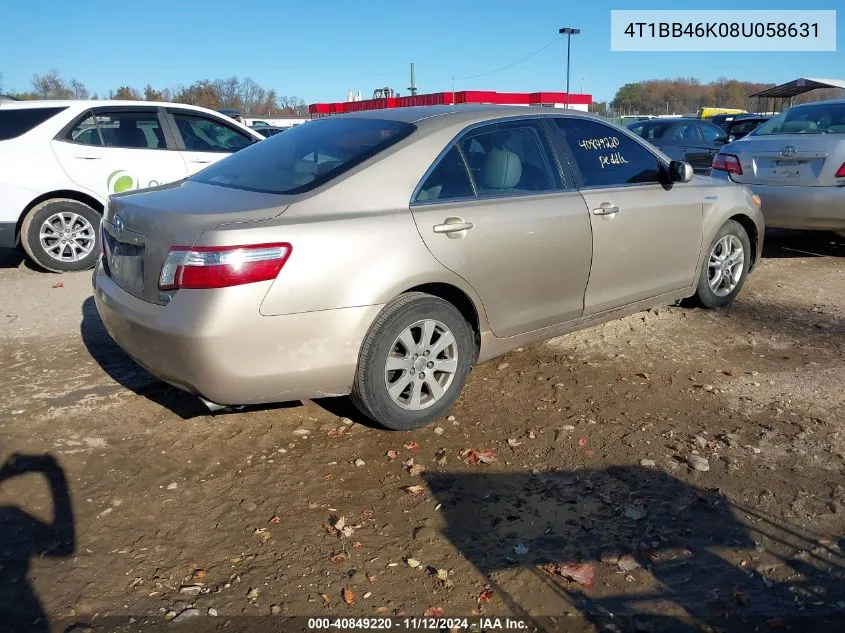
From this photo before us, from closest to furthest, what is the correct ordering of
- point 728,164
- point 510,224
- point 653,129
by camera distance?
point 510,224 → point 728,164 → point 653,129

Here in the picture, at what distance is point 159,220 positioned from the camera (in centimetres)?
332

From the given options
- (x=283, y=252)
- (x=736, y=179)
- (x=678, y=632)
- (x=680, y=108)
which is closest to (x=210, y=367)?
(x=283, y=252)

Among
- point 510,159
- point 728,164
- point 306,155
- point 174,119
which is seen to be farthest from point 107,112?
point 728,164

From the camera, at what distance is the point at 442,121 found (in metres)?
3.95

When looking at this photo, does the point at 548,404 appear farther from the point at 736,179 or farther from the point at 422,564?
the point at 736,179

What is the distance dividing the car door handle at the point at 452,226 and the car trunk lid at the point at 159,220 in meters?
0.76

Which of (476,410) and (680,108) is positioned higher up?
(680,108)

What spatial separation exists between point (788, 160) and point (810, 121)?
871mm

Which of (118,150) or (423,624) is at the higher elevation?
(118,150)

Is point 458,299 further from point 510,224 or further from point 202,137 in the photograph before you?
point 202,137

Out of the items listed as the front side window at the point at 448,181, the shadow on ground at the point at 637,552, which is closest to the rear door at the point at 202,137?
the front side window at the point at 448,181


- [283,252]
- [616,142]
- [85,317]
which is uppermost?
[616,142]

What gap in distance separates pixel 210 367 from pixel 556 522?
63.7 inches

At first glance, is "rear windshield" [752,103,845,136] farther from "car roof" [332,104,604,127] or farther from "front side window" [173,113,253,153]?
"front side window" [173,113,253,153]
